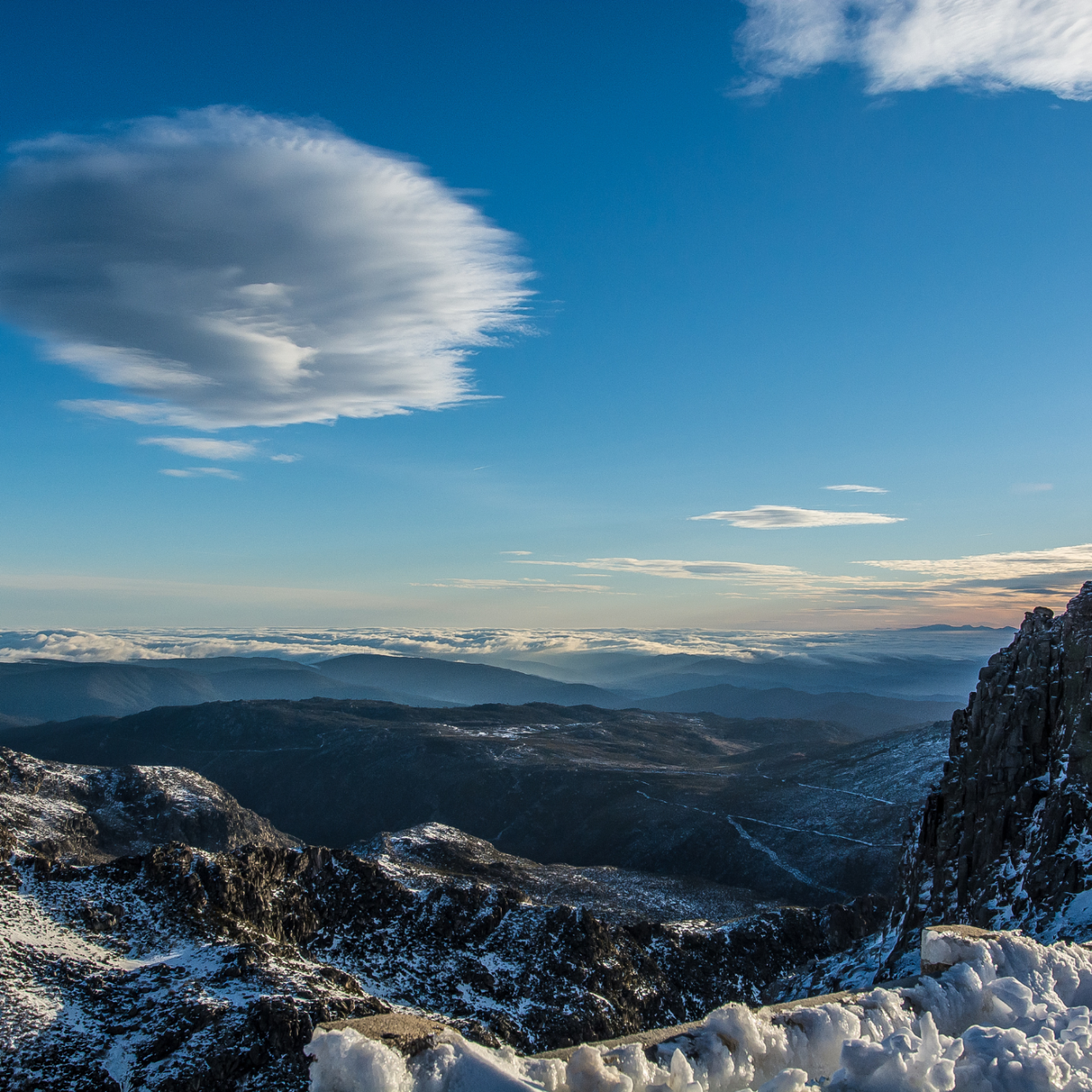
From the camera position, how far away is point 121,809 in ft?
394

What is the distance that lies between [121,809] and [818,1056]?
458ft

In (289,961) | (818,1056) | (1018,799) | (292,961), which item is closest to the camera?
(818,1056)

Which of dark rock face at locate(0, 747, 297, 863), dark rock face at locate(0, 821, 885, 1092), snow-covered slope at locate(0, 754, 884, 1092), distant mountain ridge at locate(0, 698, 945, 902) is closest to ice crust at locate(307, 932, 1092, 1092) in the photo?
dark rock face at locate(0, 821, 885, 1092)

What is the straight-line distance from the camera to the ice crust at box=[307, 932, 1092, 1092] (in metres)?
7.32

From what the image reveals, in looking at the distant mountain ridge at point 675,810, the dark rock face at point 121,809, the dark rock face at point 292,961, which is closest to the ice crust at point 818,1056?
the dark rock face at point 292,961

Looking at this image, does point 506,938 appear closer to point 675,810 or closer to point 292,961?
point 292,961

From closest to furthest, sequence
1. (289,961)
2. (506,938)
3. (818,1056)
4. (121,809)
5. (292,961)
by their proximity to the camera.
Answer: (818,1056) < (289,961) < (292,961) < (506,938) < (121,809)

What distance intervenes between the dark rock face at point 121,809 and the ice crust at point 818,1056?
364 feet

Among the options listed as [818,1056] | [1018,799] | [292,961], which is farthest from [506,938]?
[818,1056]

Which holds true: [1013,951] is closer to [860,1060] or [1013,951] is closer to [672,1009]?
[860,1060]

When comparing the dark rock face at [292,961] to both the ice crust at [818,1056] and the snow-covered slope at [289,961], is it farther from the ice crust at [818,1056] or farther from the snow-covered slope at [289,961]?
the ice crust at [818,1056]

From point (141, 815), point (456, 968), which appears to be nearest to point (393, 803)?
point (141, 815)

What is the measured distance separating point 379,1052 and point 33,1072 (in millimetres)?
37877

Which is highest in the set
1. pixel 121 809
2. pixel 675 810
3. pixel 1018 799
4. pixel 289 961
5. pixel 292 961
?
pixel 1018 799
